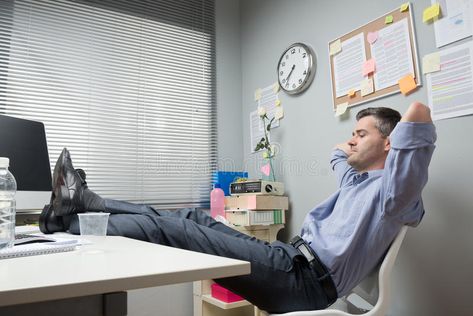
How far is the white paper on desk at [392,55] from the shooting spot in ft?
5.07

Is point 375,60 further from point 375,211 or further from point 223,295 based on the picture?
point 223,295

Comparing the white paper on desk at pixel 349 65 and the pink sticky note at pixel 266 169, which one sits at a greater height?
the white paper on desk at pixel 349 65

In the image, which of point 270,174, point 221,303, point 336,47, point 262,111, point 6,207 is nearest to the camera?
point 6,207

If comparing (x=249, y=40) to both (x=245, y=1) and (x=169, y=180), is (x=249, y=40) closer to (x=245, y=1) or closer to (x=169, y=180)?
(x=245, y=1)

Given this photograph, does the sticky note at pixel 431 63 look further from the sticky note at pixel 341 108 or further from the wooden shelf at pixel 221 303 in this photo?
the wooden shelf at pixel 221 303

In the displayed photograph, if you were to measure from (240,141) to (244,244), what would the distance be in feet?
5.14

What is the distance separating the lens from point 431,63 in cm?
144

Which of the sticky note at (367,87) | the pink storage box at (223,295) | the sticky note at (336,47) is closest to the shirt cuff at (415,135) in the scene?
the sticky note at (367,87)

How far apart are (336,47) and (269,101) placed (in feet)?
2.20

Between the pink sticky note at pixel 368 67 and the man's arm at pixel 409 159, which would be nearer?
the man's arm at pixel 409 159

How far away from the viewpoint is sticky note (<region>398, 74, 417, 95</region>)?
1497 mm

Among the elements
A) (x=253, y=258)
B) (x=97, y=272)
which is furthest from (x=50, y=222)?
(x=97, y=272)

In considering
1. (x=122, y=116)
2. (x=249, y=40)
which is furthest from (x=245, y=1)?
(x=122, y=116)

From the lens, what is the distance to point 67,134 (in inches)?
85.0
